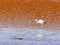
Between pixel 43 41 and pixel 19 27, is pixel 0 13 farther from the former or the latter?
pixel 43 41

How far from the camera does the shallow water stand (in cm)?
527

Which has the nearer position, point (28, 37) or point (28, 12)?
point (28, 37)

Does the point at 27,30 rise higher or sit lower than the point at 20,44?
higher

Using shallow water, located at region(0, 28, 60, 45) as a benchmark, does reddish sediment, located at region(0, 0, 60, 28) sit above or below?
above

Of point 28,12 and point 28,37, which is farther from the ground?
point 28,12

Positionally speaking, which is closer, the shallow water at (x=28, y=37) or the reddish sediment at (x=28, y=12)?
the shallow water at (x=28, y=37)

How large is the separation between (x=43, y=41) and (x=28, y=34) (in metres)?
0.65

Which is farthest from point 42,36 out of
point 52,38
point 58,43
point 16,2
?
point 16,2

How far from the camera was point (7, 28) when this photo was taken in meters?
6.55

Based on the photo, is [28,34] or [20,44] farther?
[28,34]

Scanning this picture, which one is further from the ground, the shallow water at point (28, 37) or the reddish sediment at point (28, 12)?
the reddish sediment at point (28, 12)

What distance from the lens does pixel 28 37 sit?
5.70 m

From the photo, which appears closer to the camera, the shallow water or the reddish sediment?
the shallow water

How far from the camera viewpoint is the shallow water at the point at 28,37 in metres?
5.27
